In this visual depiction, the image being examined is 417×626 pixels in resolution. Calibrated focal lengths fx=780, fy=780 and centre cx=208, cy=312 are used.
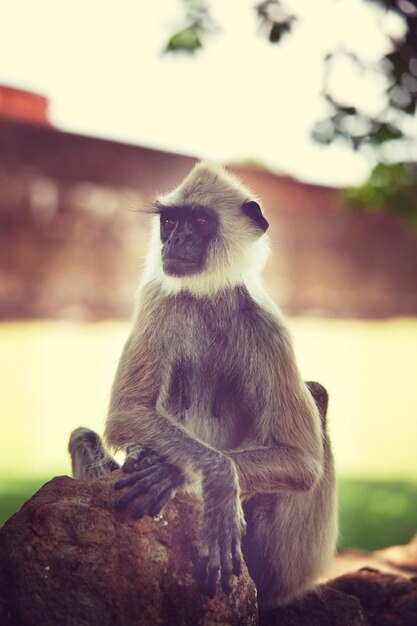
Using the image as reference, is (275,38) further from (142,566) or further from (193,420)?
(142,566)

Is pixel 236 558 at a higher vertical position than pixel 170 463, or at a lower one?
lower

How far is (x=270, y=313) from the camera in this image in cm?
326

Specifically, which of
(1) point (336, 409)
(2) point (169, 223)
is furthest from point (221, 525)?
(1) point (336, 409)

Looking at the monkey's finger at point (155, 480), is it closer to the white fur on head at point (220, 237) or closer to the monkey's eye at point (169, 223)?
the white fur on head at point (220, 237)

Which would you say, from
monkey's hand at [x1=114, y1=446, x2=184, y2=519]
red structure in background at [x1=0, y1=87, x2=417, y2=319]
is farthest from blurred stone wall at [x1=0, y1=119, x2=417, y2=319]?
monkey's hand at [x1=114, y1=446, x2=184, y2=519]

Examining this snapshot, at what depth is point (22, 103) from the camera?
58.9 ft

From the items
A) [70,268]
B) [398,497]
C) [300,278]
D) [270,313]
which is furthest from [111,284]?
[270,313]

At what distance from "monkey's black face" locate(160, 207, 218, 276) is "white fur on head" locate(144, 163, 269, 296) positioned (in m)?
0.03

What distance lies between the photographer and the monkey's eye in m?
3.45

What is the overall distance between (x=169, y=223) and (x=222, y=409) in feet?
2.87

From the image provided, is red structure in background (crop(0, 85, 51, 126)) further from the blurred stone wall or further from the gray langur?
the gray langur

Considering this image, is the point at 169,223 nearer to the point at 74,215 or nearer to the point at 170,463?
the point at 170,463

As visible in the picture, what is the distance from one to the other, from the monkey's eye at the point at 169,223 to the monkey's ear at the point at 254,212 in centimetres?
33

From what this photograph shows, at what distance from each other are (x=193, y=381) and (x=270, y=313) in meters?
0.44
